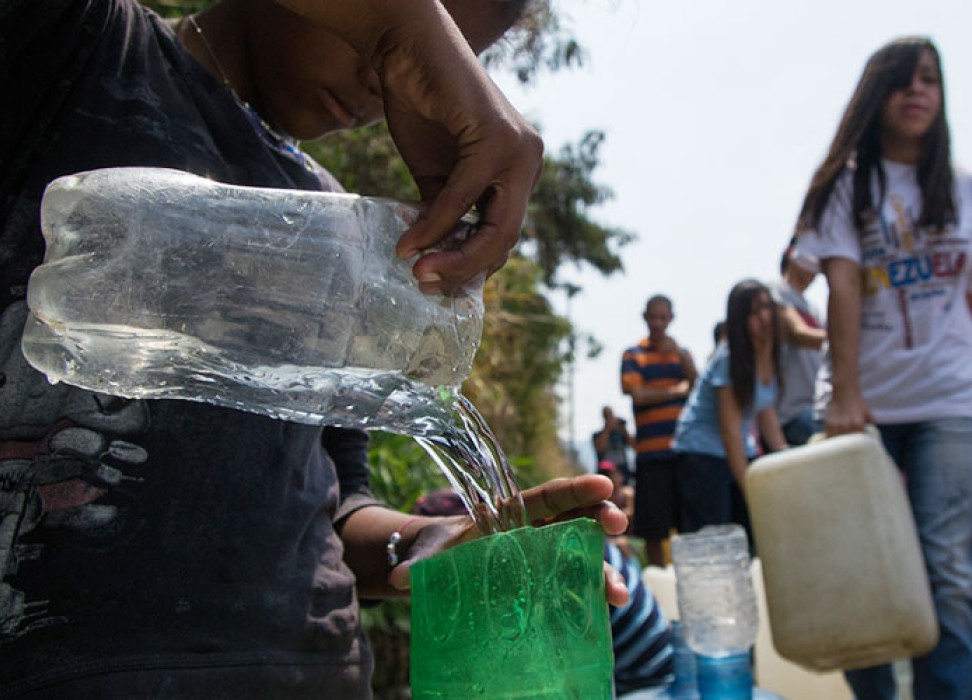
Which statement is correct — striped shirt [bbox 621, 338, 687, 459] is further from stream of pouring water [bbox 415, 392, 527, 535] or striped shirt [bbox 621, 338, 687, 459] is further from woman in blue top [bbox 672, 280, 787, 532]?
stream of pouring water [bbox 415, 392, 527, 535]

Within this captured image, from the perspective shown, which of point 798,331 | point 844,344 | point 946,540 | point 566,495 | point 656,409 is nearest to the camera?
point 566,495

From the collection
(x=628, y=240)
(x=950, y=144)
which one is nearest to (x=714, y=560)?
(x=950, y=144)

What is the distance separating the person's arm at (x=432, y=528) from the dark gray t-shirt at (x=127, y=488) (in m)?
0.17

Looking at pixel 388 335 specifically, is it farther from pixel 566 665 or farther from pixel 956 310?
pixel 956 310

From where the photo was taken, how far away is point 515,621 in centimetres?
95

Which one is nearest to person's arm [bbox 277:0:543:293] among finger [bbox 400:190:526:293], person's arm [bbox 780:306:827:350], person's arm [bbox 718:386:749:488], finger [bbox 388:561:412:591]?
finger [bbox 400:190:526:293]

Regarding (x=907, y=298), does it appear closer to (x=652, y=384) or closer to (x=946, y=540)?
(x=946, y=540)

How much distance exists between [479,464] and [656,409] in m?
5.16

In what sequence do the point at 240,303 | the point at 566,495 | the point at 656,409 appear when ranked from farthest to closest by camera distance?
1. the point at 656,409
2. the point at 566,495
3. the point at 240,303

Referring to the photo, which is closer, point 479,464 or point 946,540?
point 479,464

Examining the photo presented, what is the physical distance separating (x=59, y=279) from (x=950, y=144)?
3.00 meters

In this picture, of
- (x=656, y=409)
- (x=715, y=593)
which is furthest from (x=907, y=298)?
(x=656, y=409)

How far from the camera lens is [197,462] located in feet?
4.03

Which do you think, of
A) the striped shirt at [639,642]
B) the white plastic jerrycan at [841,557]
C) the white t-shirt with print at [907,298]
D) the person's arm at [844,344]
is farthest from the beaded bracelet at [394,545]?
the white t-shirt with print at [907,298]
